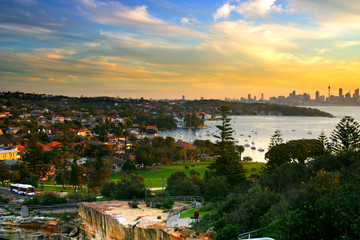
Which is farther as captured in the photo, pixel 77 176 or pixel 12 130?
pixel 12 130

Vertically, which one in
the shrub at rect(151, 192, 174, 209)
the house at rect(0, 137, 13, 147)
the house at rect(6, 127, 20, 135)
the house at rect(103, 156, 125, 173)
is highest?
the shrub at rect(151, 192, 174, 209)

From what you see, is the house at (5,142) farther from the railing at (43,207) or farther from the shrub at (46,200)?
the railing at (43,207)

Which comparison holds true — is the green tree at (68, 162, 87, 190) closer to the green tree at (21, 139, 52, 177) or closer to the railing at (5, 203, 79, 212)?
the railing at (5, 203, 79, 212)

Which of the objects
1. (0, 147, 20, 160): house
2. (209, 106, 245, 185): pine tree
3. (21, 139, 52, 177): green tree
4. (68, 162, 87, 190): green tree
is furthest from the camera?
(0, 147, 20, 160): house

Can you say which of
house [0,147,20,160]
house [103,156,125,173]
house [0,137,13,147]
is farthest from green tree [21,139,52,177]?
house [0,137,13,147]

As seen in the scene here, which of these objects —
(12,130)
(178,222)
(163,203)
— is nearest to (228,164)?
(163,203)

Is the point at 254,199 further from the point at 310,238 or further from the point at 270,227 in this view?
the point at 310,238

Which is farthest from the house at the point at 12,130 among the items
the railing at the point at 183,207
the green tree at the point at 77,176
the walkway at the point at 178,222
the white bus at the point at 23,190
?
the walkway at the point at 178,222

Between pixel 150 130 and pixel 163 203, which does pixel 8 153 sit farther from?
pixel 150 130
